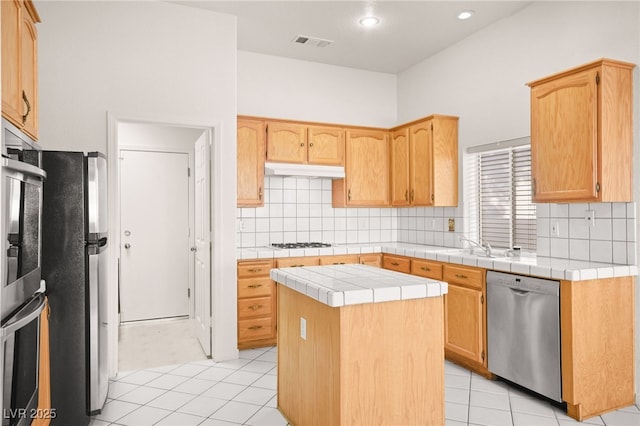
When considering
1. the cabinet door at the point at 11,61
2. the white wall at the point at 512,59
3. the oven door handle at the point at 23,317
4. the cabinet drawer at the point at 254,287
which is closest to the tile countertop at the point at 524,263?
the cabinet drawer at the point at 254,287

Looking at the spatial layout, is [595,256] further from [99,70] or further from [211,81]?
[99,70]

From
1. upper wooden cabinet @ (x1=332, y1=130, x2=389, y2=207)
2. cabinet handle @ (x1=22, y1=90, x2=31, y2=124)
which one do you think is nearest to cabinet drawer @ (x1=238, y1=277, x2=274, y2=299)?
upper wooden cabinet @ (x1=332, y1=130, x2=389, y2=207)

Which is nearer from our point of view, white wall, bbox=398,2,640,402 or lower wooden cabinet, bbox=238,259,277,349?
white wall, bbox=398,2,640,402

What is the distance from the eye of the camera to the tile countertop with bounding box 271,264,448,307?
80.7 inches

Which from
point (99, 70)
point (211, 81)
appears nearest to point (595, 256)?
point (211, 81)

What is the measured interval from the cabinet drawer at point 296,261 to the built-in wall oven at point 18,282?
2.33m

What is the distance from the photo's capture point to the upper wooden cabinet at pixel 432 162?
14.4 ft

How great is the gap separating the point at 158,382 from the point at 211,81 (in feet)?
8.32

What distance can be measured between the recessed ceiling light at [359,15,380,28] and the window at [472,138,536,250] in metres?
1.55

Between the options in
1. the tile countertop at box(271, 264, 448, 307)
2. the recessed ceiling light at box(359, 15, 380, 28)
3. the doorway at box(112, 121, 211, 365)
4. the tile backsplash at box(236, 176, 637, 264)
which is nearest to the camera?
the tile countertop at box(271, 264, 448, 307)

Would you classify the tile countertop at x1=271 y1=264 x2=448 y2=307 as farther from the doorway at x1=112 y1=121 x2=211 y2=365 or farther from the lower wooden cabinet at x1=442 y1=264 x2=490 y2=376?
the doorway at x1=112 y1=121 x2=211 y2=365

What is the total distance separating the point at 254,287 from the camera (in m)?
4.10

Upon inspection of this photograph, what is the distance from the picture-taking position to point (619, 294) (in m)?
2.87

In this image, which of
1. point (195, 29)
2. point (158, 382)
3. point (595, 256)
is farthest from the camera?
point (195, 29)
